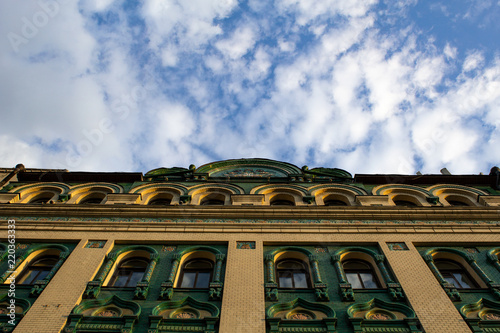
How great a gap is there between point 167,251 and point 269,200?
607 cm

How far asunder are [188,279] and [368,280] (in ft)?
17.7

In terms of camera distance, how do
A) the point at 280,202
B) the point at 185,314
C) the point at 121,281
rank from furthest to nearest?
the point at 280,202 < the point at 121,281 < the point at 185,314

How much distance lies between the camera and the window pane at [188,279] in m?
13.0

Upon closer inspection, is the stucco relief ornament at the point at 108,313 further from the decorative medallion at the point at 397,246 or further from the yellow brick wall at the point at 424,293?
the decorative medallion at the point at 397,246

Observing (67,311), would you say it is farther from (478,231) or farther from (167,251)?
(478,231)

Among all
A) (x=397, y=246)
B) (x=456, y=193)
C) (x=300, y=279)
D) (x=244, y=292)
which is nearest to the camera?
(x=244, y=292)

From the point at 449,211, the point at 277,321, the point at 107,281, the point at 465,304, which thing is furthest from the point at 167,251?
the point at 449,211

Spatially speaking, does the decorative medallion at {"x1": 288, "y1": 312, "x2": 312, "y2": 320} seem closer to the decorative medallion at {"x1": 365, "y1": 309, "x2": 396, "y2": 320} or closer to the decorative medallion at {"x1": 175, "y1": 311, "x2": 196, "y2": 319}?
the decorative medallion at {"x1": 365, "y1": 309, "x2": 396, "y2": 320}

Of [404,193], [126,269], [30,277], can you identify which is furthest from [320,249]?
[30,277]

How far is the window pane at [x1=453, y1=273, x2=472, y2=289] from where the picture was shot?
13070mm

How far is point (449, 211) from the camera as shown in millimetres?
16297

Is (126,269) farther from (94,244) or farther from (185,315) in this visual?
(185,315)

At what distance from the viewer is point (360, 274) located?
1357cm

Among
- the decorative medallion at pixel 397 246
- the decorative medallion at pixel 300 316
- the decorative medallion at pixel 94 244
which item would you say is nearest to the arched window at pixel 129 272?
the decorative medallion at pixel 94 244
